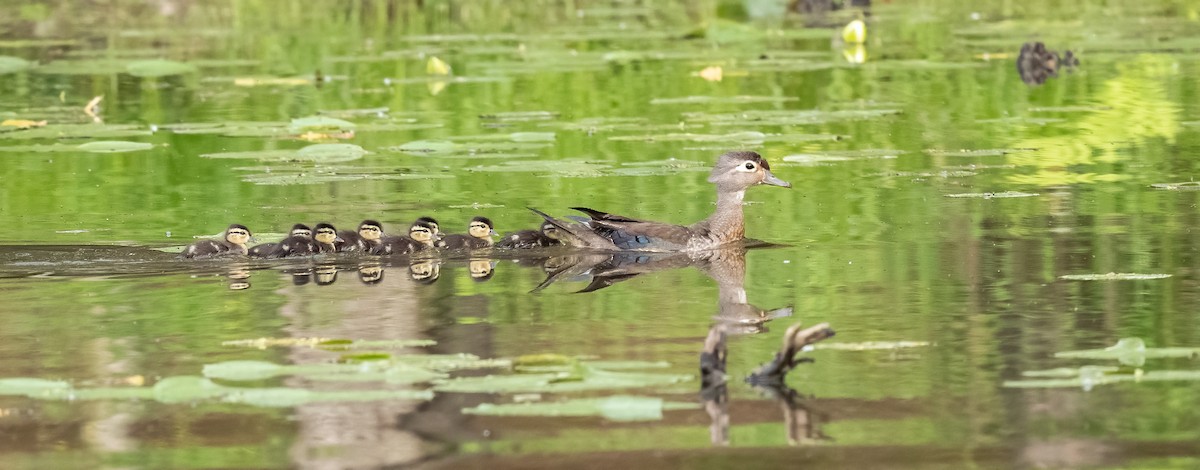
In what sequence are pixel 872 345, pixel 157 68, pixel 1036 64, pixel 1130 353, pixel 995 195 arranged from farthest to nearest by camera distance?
pixel 157 68, pixel 1036 64, pixel 995 195, pixel 872 345, pixel 1130 353

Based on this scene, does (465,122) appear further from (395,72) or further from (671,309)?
(671,309)

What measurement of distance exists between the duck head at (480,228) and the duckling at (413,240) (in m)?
0.16

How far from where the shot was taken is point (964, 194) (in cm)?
1044

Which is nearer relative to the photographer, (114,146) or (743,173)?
(743,173)

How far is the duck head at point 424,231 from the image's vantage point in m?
9.04

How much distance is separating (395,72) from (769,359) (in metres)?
12.4

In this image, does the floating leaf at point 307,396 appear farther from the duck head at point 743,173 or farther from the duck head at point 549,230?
the duck head at point 743,173

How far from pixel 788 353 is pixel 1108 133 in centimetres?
784

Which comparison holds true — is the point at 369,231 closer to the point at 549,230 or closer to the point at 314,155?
the point at 549,230

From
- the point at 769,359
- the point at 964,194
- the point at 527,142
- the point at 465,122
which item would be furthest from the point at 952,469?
the point at 465,122

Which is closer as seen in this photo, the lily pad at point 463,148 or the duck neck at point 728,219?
the duck neck at point 728,219

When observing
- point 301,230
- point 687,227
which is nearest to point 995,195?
point 687,227

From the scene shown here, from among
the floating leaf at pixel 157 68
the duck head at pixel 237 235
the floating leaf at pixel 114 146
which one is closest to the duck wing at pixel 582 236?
the duck head at pixel 237 235

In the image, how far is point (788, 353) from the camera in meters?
5.83
